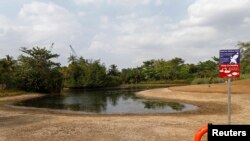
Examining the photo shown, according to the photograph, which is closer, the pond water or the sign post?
the sign post

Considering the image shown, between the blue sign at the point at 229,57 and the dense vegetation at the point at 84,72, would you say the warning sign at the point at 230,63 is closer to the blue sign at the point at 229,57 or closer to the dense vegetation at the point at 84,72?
the blue sign at the point at 229,57

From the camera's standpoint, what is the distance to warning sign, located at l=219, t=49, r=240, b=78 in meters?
10.9

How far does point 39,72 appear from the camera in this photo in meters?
66.2

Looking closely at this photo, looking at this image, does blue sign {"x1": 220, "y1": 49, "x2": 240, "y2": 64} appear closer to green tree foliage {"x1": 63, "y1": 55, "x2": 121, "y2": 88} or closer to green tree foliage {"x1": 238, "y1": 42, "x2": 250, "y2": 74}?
green tree foliage {"x1": 238, "y1": 42, "x2": 250, "y2": 74}

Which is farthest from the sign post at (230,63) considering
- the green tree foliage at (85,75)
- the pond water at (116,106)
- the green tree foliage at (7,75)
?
the green tree foliage at (85,75)

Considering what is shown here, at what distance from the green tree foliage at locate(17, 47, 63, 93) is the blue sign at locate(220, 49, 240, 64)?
2219 inches

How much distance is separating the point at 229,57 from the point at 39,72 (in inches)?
2300

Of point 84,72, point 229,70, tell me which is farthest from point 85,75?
point 229,70

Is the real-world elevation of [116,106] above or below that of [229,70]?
below

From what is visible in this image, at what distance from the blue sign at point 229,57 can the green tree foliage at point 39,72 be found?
56.4 meters

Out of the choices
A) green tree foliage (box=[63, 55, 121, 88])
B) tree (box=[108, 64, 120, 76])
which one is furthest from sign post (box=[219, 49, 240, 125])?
tree (box=[108, 64, 120, 76])

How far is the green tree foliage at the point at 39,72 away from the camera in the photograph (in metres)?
64.4

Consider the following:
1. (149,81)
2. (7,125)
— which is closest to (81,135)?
(7,125)

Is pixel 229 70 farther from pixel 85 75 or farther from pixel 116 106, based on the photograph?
pixel 85 75
